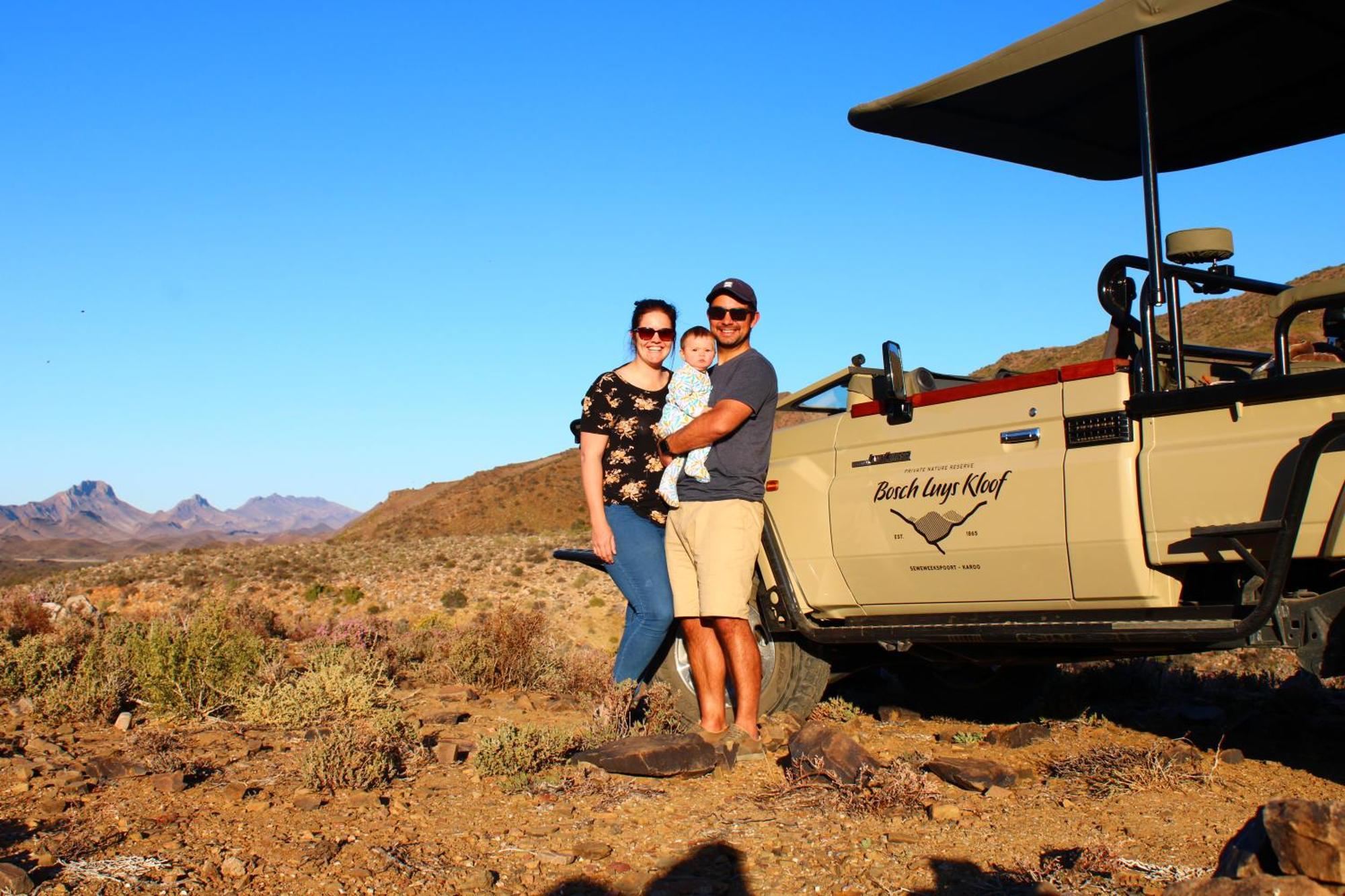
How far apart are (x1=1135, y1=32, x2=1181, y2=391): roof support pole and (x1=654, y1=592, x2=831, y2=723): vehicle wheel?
231 centimetres

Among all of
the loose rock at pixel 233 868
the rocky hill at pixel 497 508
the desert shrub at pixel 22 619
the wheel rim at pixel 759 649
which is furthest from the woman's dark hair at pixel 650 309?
the rocky hill at pixel 497 508

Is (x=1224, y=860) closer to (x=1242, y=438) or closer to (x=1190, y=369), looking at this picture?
(x=1242, y=438)

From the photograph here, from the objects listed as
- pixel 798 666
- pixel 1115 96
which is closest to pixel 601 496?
pixel 798 666

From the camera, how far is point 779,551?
575 centimetres

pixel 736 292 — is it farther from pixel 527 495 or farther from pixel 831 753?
pixel 527 495

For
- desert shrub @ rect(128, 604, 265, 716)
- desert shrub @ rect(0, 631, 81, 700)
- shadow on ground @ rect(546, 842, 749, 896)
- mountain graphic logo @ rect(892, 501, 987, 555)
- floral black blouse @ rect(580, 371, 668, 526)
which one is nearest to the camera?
shadow on ground @ rect(546, 842, 749, 896)

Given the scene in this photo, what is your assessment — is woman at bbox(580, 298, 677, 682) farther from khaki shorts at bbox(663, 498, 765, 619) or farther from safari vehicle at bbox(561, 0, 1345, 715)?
safari vehicle at bbox(561, 0, 1345, 715)

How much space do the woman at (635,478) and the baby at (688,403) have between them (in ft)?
0.39

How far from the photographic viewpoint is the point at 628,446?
18.7 feet

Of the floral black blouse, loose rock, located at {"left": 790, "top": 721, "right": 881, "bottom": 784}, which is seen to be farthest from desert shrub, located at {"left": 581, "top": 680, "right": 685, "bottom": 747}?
the floral black blouse

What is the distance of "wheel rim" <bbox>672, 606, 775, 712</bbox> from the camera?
19.6 feet

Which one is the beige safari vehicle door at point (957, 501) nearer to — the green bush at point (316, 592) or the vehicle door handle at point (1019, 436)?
the vehicle door handle at point (1019, 436)

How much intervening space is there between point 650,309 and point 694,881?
290 cm

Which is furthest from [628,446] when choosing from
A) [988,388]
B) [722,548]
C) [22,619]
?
[22,619]
